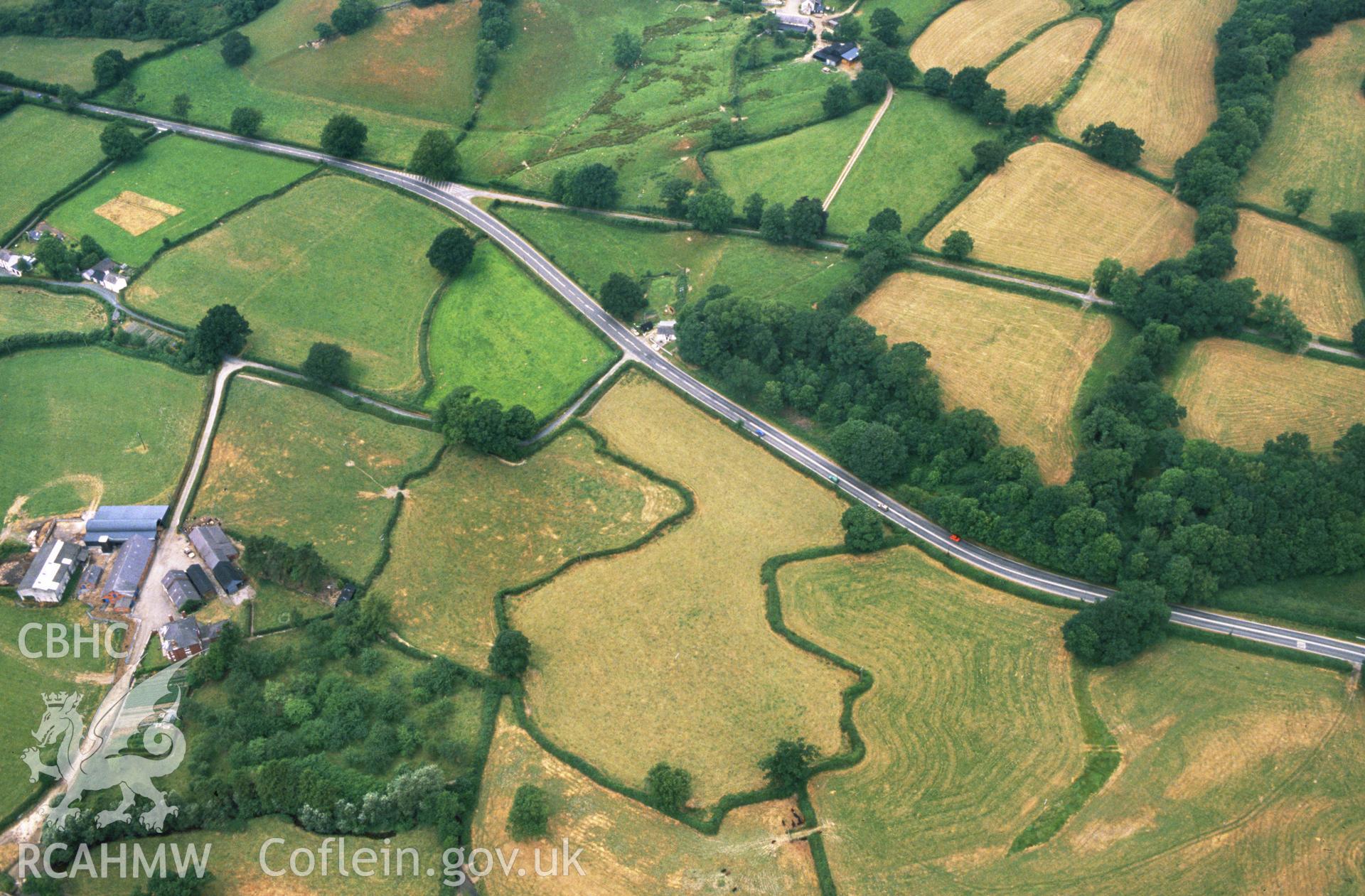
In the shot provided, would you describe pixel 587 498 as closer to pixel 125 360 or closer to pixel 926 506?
pixel 926 506

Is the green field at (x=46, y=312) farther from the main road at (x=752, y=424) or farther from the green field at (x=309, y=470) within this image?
the main road at (x=752, y=424)

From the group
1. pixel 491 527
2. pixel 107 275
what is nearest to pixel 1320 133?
pixel 491 527

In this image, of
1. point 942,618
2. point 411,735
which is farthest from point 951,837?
point 411,735

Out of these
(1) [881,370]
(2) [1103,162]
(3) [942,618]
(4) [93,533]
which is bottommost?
(4) [93,533]

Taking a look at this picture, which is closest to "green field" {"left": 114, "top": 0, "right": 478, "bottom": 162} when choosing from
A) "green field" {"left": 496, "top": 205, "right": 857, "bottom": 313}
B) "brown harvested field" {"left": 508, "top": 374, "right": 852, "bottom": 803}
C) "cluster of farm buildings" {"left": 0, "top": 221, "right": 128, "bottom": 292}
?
"green field" {"left": 496, "top": 205, "right": 857, "bottom": 313}

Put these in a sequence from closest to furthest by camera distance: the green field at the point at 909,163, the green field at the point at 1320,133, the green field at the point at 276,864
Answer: the green field at the point at 276,864, the green field at the point at 1320,133, the green field at the point at 909,163

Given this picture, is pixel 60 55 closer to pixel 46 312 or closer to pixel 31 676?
pixel 46 312

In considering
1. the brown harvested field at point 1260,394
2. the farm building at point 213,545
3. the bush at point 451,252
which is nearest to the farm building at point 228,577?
the farm building at point 213,545
